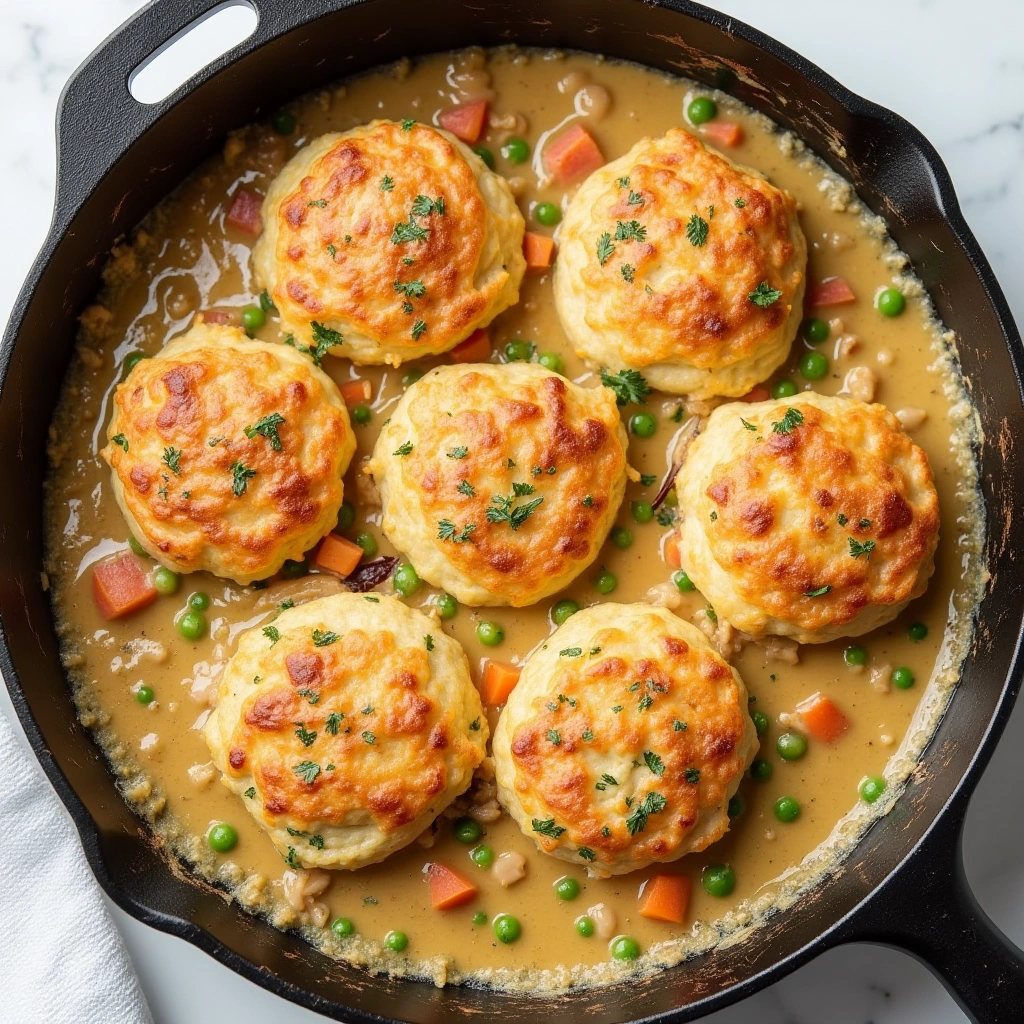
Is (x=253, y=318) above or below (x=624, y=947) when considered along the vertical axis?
above

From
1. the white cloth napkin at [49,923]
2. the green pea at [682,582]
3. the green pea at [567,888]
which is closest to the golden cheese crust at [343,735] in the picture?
the green pea at [567,888]

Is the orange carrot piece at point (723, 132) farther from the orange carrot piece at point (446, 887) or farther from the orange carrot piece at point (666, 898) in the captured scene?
the orange carrot piece at point (446, 887)

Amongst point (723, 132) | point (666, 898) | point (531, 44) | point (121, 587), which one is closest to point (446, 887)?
point (666, 898)

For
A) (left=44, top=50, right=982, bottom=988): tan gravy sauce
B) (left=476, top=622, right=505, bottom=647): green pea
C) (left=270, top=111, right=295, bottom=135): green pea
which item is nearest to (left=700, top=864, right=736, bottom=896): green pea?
(left=44, top=50, right=982, bottom=988): tan gravy sauce

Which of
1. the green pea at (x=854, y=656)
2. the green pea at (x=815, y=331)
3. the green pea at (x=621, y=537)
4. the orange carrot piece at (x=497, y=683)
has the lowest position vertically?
the green pea at (x=854, y=656)

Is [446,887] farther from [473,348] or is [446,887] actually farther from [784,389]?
[784,389]

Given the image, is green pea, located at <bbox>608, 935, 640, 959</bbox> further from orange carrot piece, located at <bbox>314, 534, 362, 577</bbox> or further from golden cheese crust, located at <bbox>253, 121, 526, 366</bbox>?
golden cheese crust, located at <bbox>253, 121, 526, 366</bbox>

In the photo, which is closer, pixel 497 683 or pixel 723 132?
pixel 497 683
